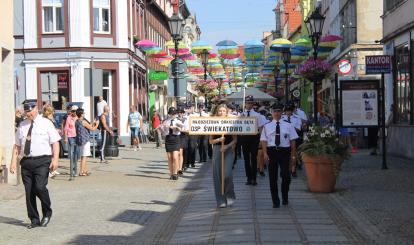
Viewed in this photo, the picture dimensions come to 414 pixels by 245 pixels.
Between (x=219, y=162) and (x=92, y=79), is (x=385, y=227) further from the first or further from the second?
(x=92, y=79)

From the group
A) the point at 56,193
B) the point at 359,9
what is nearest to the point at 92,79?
the point at 56,193

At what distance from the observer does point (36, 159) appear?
33.7 ft

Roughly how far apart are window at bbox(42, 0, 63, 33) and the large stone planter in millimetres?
22980

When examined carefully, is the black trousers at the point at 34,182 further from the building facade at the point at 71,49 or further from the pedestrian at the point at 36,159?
the building facade at the point at 71,49

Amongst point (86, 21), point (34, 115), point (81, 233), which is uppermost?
point (86, 21)

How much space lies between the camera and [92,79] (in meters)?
21.1

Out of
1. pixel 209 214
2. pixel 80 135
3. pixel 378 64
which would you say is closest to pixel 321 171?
pixel 209 214

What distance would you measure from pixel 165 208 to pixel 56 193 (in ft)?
10.7

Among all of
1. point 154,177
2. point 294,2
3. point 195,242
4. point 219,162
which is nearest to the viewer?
point 195,242

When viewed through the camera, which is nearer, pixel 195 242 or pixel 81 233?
pixel 195 242

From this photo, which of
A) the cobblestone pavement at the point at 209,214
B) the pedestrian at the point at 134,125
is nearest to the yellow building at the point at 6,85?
the cobblestone pavement at the point at 209,214

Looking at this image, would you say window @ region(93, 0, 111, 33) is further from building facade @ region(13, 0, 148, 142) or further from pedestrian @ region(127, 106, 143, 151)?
pedestrian @ region(127, 106, 143, 151)

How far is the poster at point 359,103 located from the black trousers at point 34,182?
10.9 m

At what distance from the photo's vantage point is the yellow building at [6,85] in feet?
51.8
